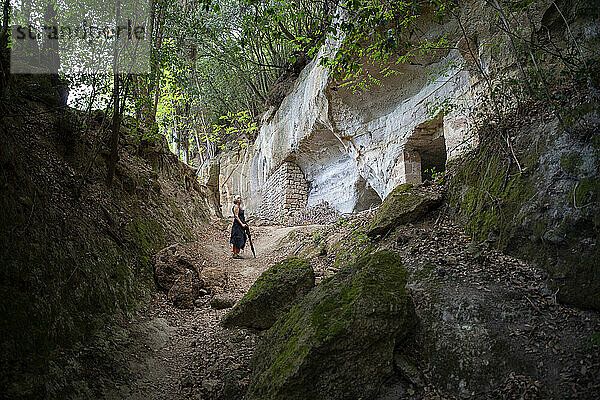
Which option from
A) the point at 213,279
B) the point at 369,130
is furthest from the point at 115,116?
the point at 369,130

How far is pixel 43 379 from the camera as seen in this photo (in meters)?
2.34

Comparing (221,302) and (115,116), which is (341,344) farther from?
(115,116)

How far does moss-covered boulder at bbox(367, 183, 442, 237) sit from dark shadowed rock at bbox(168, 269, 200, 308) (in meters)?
2.79

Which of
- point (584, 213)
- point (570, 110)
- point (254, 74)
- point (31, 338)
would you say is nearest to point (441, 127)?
point (570, 110)

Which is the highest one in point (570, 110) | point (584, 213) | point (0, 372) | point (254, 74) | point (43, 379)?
point (254, 74)

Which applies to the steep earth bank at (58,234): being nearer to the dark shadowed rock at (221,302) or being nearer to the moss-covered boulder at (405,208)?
the dark shadowed rock at (221,302)

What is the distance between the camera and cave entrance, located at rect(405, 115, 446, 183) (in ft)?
25.6

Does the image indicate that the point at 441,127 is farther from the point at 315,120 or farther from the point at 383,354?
the point at 383,354

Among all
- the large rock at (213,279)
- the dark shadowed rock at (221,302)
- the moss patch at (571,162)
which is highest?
the moss patch at (571,162)

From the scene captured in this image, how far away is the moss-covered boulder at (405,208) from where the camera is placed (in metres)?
4.61

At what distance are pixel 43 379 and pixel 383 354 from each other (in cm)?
243

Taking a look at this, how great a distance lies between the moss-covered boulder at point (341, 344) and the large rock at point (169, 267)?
2.74m

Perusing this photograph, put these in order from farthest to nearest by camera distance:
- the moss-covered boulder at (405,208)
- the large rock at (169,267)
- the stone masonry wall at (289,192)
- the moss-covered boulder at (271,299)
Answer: the stone masonry wall at (289,192) < the large rock at (169,267) < the moss-covered boulder at (405,208) < the moss-covered boulder at (271,299)

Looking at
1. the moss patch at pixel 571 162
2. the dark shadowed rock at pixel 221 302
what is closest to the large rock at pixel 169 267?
the dark shadowed rock at pixel 221 302
